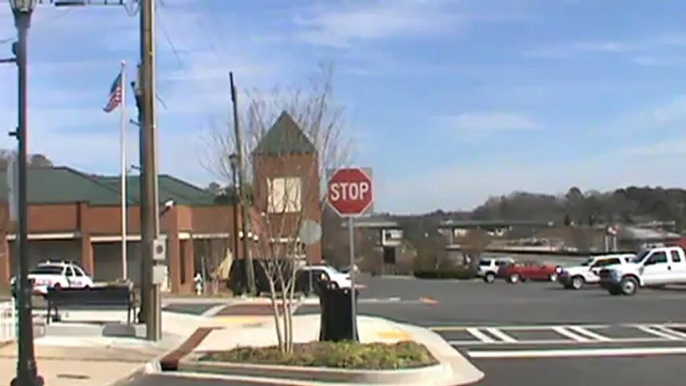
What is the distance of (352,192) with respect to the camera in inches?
616

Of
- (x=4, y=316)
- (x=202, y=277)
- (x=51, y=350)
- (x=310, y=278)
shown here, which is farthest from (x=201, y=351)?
(x=202, y=277)

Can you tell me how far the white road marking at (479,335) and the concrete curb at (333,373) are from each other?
5.63 metres

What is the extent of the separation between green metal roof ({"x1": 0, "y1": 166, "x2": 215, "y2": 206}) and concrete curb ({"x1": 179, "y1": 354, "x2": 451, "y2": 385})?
138 feet

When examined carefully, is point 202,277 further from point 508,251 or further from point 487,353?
point 508,251

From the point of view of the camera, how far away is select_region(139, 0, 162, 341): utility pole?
1927 cm

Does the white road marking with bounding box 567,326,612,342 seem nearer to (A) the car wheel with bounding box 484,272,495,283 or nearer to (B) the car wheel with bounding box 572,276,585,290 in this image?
(B) the car wheel with bounding box 572,276,585,290

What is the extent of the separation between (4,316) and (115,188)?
137 ft

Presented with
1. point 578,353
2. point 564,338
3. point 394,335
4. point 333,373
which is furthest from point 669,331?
point 333,373

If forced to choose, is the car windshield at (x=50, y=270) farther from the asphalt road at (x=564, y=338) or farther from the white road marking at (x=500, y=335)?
the white road marking at (x=500, y=335)

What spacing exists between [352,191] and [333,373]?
2.99 meters

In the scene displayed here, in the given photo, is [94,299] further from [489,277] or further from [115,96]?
[489,277]

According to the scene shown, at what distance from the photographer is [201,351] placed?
1769 centimetres

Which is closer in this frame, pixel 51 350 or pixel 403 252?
pixel 51 350

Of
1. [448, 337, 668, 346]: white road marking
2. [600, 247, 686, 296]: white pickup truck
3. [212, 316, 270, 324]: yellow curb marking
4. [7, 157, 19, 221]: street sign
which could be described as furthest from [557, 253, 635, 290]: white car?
[7, 157, 19, 221]: street sign
